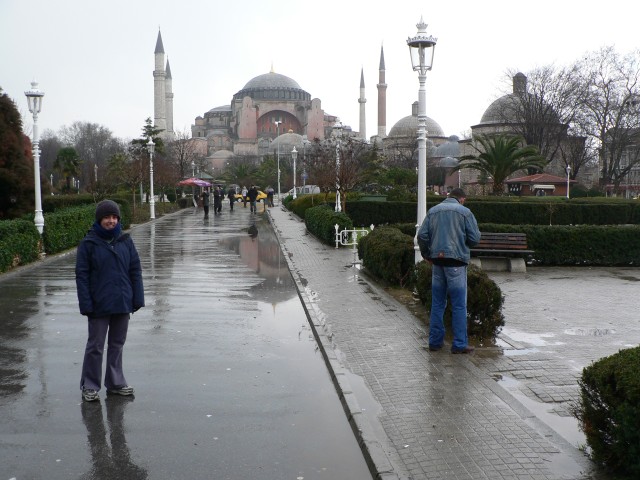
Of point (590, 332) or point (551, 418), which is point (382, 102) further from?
point (551, 418)

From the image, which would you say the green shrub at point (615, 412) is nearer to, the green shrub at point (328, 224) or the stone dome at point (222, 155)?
the green shrub at point (328, 224)

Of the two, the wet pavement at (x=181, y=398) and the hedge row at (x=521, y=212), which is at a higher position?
the hedge row at (x=521, y=212)

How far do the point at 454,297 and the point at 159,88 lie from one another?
88.3 metres

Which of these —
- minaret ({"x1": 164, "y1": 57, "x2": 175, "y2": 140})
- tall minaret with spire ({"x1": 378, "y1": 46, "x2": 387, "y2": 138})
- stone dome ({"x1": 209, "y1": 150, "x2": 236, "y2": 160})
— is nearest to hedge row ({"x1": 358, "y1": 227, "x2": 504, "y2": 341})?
minaret ({"x1": 164, "y1": 57, "x2": 175, "y2": 140})

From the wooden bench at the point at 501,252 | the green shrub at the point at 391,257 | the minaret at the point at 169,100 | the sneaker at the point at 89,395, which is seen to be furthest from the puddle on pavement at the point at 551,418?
the minaret at the point at 169,100

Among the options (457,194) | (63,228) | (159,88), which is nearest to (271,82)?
(159,88)

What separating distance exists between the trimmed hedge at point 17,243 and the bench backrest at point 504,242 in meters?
9.23

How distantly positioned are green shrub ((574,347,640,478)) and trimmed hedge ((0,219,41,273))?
11548 millimetres

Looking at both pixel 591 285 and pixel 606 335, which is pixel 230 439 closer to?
pixel 606 335

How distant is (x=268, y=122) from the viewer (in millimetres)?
114312

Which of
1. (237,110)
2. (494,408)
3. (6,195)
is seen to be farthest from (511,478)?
(237,110)

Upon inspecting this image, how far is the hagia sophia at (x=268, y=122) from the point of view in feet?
297

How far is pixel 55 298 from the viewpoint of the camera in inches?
407

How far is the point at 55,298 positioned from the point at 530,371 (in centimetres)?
712
